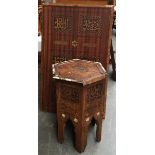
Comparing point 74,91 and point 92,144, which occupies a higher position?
point 74,91

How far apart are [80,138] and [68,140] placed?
0.20 meters

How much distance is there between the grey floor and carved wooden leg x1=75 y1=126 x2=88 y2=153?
0.04 meters

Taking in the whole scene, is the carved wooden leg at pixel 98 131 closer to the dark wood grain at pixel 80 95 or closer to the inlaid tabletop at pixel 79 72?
the dark wood grain at pixel 80 95

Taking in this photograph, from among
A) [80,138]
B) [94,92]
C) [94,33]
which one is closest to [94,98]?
[94,92]

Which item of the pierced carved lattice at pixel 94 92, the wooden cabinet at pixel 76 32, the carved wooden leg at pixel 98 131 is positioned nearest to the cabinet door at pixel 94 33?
the wooden cabinet at pixel 76 32

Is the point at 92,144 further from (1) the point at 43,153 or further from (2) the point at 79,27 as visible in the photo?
(2) the point at 79,27

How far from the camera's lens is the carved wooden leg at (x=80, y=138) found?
1.67 metres

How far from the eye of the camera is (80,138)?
1.68 metres

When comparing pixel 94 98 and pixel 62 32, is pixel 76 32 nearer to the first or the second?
pixel 62 32

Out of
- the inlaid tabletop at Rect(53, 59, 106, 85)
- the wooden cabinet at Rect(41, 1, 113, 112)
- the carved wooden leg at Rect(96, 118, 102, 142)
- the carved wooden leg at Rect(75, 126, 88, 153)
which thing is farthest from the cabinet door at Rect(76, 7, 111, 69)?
the carved wooden leg at Rect(75, 126, 88, 153)

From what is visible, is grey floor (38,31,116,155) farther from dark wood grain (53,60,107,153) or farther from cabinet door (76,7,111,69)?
cabinet door (76,7,111,69)

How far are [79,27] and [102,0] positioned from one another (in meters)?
0.78
